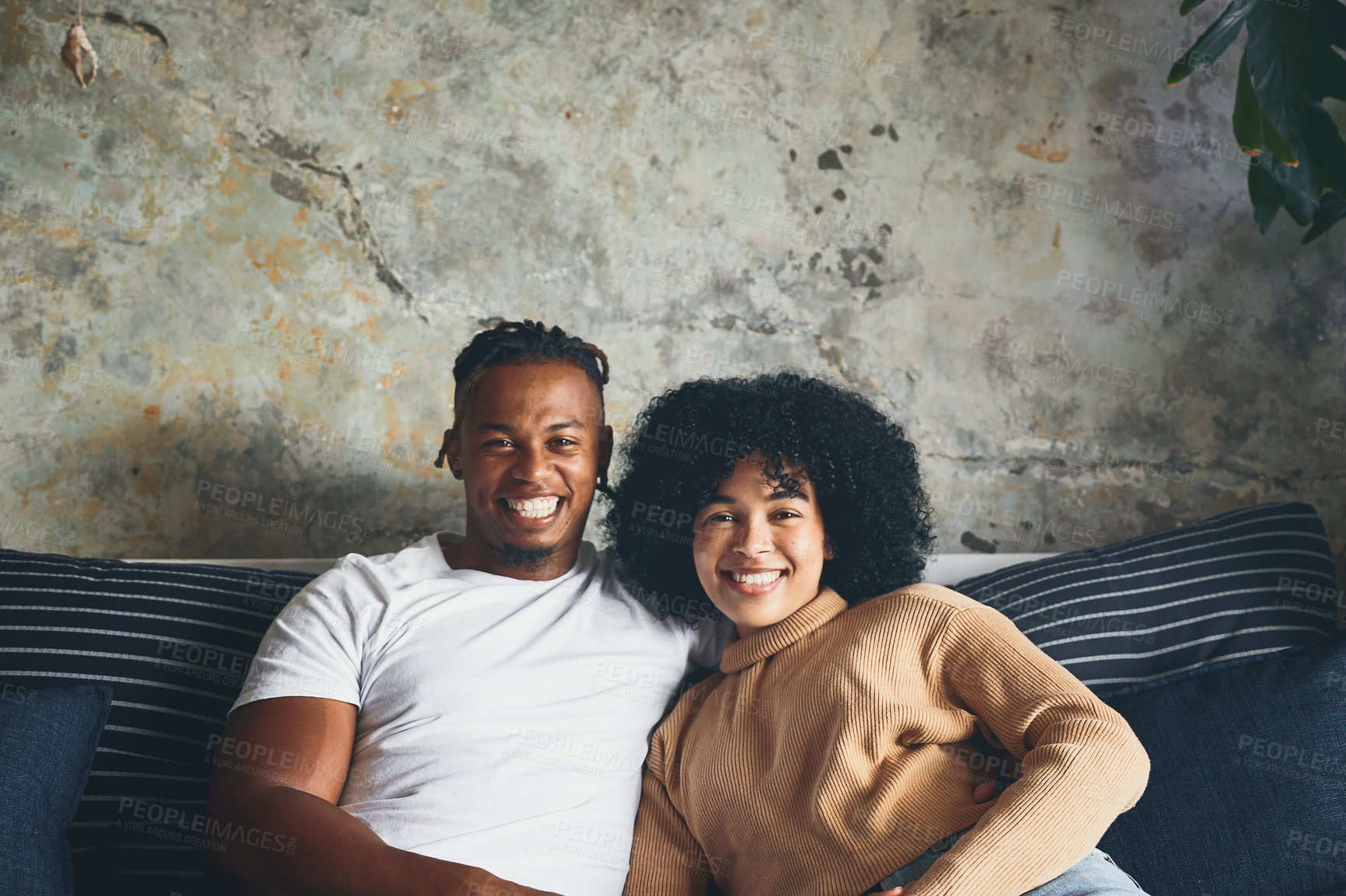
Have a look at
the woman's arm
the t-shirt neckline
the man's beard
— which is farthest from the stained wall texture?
the woman's arm

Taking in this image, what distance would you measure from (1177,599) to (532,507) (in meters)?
1.08

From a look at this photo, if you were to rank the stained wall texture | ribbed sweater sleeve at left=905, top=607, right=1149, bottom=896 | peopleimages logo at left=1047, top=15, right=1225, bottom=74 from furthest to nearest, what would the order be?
peopleimages logo at left=1047, top=15, right=1225, bottom=74 < the stained wall texture < ribbed sweater sleeve at left=905, top=607, right=1149, bottom=896

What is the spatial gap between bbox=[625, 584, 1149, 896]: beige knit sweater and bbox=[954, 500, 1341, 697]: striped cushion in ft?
0.77

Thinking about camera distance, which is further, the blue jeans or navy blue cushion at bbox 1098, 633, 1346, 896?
navy blue cushion at bbox 1098, 633, 1346, 896

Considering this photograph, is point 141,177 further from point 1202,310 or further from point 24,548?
point 1202,310

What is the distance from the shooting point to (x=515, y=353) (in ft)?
4.91

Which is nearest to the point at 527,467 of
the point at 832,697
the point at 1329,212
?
the point at 832,697

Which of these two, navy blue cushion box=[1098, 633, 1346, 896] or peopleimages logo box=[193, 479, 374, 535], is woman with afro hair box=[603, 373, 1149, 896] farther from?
peopleimages logo box=[193, 479, 374, 535]

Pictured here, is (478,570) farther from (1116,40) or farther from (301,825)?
(1116,40)

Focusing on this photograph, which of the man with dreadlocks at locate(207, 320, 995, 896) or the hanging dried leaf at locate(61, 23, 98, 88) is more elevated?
the hanging dried leaf at locate(61, 23, 98, 88)

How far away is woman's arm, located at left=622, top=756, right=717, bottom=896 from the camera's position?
1.32 m

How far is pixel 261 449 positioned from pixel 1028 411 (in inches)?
66.7

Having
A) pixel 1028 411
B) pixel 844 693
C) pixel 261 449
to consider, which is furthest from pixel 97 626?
pixel 1028 411

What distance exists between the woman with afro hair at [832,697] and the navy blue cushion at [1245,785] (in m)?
0.15
